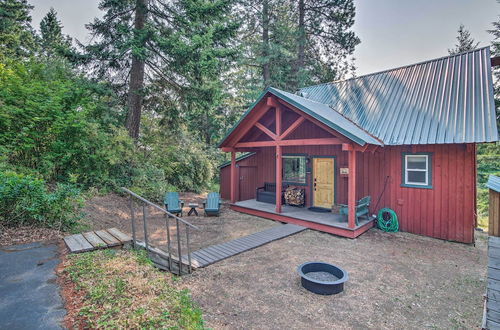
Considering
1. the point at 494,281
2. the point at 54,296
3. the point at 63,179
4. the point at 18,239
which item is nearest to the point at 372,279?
the point at 494,281

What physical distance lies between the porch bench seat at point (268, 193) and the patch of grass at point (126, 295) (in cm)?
633

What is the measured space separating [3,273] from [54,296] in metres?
1.08

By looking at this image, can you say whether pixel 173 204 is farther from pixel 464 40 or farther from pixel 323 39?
pixel 464 40

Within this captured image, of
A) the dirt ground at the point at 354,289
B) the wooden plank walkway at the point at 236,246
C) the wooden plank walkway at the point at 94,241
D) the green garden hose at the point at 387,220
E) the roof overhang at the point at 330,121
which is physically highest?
the roof overhang at the point at 330,121

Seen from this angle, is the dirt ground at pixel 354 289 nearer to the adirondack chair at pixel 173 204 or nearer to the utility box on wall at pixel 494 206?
the utility box on wall at pixel 494 206

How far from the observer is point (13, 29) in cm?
1644

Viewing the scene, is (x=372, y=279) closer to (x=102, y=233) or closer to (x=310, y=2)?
(x=102, y=233)

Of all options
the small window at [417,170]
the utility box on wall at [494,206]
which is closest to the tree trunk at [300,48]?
the small window at [417,170]

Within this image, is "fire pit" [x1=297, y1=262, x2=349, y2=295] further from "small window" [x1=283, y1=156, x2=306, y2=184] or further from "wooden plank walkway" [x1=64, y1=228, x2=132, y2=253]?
"small window" [x1=283, y1=156, x2=306, y2=184]

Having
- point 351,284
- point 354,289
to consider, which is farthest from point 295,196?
point 354,289

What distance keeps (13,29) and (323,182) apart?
22.4 m

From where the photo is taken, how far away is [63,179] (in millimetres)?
7262

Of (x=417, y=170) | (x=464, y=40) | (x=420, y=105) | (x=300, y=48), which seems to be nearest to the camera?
(x=417, y=170)

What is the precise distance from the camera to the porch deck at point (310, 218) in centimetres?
665
